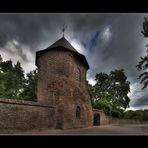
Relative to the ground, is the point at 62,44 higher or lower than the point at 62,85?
higher

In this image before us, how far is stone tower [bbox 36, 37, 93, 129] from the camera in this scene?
16281 millimetres

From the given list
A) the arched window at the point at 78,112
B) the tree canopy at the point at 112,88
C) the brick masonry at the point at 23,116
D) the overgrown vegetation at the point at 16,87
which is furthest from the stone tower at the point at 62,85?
the tree canopy at the point at 112,88

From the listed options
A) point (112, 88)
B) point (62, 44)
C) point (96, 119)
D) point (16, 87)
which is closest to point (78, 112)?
point (62, 44)

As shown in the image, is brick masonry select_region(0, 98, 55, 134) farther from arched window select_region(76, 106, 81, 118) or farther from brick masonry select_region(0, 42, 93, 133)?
arched window select_region(76, 106, 81, 118)

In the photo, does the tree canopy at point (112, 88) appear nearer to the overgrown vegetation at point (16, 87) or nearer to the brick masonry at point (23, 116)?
the overgrown vegetation at point (16, 87)

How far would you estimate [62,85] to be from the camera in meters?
16.7

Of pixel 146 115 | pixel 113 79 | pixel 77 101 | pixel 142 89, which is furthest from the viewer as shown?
pixel 113 79

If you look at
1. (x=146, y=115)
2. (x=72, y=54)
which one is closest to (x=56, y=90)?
(x=72, y=54)

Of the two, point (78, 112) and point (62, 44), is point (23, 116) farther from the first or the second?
point (62, 44)
